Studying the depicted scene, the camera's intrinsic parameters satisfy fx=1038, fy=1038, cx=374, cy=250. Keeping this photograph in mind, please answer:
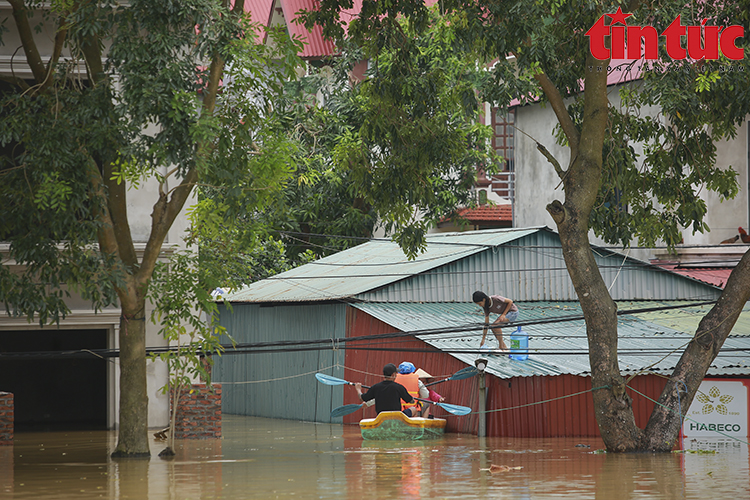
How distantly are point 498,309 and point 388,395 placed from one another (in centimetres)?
395

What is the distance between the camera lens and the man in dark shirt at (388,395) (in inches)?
784

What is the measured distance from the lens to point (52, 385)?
2672cm

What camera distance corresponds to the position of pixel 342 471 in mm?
14633

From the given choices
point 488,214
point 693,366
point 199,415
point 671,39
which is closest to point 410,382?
point 199,415

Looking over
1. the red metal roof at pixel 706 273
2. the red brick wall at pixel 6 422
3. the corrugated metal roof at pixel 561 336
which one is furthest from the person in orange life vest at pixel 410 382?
the red metal roof at pixel 706 273

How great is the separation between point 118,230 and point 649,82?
29.2 ft

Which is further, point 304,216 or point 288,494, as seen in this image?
point 304,216

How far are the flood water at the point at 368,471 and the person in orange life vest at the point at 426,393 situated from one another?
0.86 m

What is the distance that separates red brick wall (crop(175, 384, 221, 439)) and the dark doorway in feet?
18.1

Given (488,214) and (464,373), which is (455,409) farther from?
(488,214)

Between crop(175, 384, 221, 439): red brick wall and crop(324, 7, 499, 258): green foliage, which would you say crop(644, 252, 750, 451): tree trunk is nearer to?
crop(324, 7, 499, 258): green foliage

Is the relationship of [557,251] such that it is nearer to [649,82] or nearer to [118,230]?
[649,82]

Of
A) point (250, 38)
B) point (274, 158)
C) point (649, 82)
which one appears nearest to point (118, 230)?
point (274, 158)

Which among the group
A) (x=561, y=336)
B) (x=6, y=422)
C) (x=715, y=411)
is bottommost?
(x=6, y=422)
